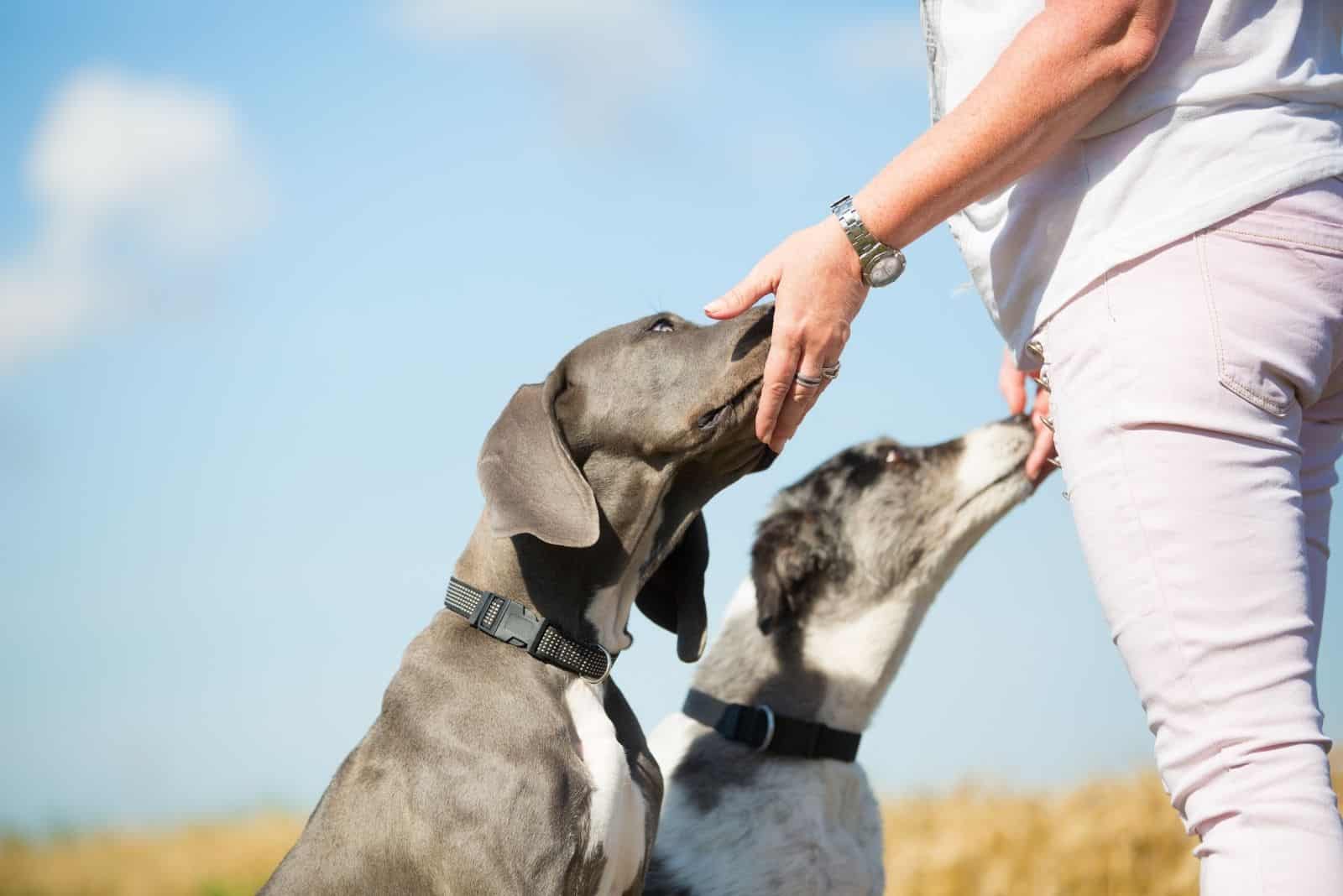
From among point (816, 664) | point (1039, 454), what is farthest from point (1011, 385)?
point (816, 664)

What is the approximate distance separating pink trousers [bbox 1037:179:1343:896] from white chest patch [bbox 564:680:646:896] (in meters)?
1.50

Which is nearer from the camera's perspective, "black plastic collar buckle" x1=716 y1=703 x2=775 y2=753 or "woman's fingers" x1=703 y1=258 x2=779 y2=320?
"woman's fingers" x1=703 y1=258 x2=779 y2=320

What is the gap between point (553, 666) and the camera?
357cm

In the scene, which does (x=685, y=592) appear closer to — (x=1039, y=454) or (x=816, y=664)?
(x=816, y=664)

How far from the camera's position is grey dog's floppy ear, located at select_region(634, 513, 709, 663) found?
4.27 m

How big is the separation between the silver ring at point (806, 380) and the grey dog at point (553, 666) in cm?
52

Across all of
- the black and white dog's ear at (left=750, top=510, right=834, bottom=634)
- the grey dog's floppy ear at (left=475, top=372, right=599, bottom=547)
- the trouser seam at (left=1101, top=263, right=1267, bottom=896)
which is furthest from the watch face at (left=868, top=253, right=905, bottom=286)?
the black and white dog's ear at (left=750, top=510, right=834, bottom=634)

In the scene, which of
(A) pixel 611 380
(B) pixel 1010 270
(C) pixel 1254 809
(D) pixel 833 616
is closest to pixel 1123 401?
(B) pixel 1010 270

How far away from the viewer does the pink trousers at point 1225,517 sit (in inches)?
87.7

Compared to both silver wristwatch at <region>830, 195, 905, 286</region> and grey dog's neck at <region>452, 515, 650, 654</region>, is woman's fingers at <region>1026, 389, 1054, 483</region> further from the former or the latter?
silver wristwatch at <region>830, 195, 905, 286</region>

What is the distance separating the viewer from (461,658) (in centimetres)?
356

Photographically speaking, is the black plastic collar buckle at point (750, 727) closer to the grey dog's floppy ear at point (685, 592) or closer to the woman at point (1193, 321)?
the grey dog's floppy ear at point (685, 592)

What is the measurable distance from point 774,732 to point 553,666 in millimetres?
1517

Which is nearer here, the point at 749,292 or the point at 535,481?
the point at 749,292
